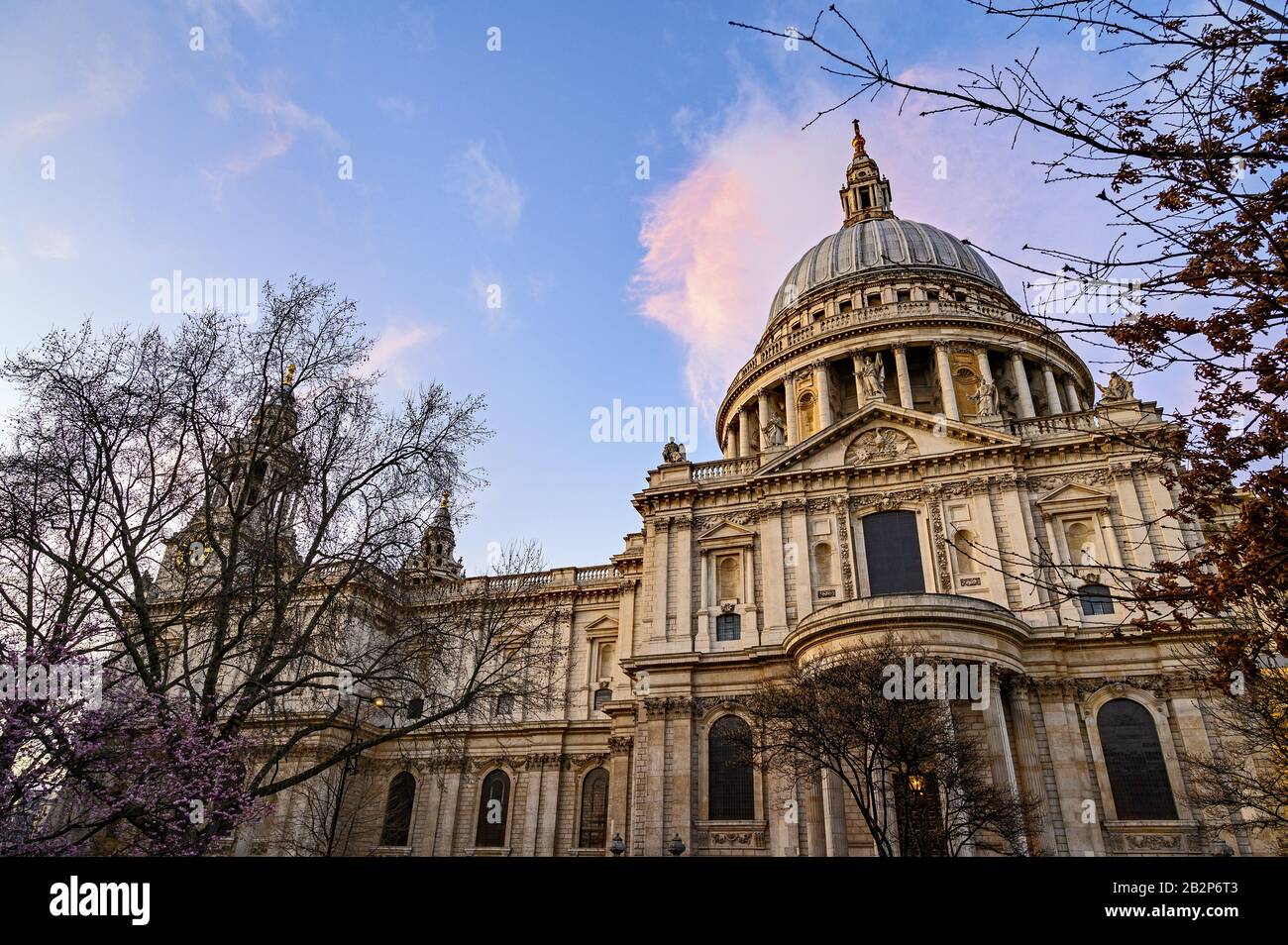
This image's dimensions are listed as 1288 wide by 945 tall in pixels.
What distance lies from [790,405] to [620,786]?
25307mm

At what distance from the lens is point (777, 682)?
28047 millimetres

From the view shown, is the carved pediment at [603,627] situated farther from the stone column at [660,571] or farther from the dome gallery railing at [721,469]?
the dome gallery railing at [721,469]

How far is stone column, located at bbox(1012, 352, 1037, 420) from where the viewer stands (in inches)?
1724

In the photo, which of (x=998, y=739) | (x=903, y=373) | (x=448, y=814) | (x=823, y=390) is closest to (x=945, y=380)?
(x=903, y=373)

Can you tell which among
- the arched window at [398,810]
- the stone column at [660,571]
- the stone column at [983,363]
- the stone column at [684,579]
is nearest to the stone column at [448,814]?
→ the arched window at [398,810]

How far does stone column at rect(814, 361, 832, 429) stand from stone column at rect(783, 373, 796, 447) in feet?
5.92

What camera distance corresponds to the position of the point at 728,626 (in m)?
31.2

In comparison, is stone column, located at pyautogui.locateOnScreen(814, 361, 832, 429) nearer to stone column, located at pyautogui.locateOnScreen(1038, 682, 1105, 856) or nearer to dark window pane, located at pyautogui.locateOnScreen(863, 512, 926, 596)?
dark window pane, located at pyautogui.locateOnScreen(863, 512, 926, 596)

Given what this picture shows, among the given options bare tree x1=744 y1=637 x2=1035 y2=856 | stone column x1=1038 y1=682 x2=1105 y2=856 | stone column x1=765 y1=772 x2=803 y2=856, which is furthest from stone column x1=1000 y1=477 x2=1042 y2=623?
stone column x1=765 y1=772 x2=803 y2=856

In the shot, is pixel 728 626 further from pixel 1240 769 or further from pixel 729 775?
pixel 1240 769

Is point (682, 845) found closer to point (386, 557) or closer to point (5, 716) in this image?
point (386, 557)

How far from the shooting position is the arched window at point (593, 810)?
3659 cm
